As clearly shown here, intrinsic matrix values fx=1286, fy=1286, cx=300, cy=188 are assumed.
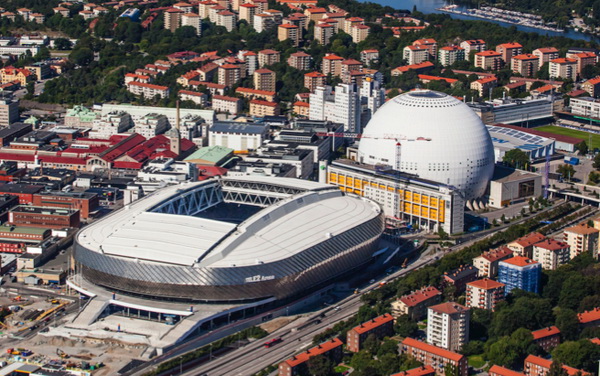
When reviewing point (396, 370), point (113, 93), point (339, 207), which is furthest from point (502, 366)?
point (113, 93)

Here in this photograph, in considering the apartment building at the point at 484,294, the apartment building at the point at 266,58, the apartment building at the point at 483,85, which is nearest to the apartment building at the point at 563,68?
the apartment building at the point at 483,85

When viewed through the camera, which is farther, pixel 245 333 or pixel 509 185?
pixel 509 185

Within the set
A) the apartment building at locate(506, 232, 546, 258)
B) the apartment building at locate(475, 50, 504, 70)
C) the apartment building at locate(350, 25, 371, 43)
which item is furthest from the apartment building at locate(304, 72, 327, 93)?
the apartment building at locate(506, 232, 546, 258)

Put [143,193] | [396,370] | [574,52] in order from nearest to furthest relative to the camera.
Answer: [396,370]
[143,193]
[574,52]

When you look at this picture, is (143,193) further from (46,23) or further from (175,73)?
(46,23)

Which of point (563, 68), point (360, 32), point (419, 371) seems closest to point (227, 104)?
point (360, 32)

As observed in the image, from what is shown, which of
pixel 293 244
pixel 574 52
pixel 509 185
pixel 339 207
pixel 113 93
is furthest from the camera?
pixel 574 52

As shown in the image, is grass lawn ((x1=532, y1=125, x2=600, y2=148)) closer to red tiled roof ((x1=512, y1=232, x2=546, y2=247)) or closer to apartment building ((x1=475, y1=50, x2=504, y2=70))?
apartment building ((x1=475, y1=50, x2=504, y2=70))

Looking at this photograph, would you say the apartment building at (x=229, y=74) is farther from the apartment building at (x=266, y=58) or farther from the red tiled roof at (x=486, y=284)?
the red tiled roof at (x=486, y=284)
